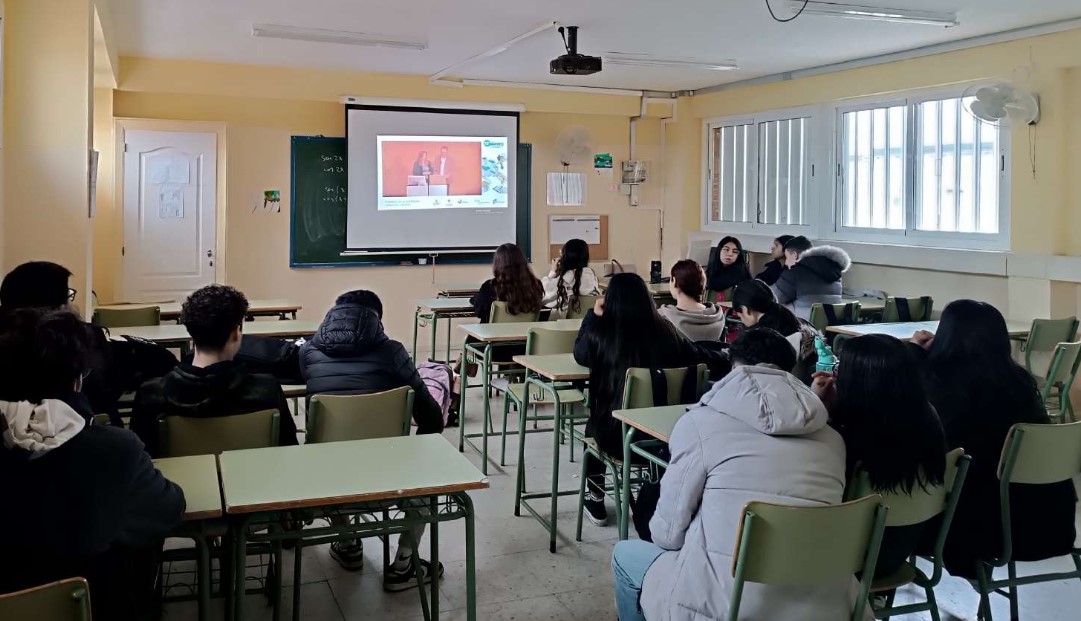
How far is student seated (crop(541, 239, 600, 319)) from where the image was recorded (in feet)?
20.3

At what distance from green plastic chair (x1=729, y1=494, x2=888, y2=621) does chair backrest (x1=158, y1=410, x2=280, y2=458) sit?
1501 mm

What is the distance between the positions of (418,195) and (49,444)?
7.46m

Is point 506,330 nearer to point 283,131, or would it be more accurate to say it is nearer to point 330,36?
point 330,36

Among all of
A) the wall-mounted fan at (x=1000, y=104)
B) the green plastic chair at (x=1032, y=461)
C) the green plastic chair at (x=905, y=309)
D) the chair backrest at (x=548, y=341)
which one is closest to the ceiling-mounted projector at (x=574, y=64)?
the chair backrest at (x=548, y=341)

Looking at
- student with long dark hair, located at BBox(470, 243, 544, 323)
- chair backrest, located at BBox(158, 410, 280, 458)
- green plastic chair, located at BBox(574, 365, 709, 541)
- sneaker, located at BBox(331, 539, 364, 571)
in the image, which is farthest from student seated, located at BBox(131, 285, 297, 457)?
student with long dark hair, located at BBox(470, 243, 544, 323)

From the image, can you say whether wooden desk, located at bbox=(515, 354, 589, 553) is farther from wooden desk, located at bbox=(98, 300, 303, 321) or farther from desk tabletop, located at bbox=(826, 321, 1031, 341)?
wooden desk, located at bbox=(98, 300, 303, 321)

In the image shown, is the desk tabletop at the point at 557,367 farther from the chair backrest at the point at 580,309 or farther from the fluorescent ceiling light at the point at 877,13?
the fluorescent ceiling light at the point at 877,13

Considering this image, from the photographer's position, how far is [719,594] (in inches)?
84.1

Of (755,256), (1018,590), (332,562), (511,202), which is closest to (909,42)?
(755,256)

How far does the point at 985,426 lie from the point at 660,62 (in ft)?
18.0

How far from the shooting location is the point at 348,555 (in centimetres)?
365

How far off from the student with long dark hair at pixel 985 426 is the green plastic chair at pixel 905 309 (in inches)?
142

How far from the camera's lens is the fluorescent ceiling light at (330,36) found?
664 cm

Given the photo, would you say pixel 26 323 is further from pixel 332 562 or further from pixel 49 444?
pixel 332 562
